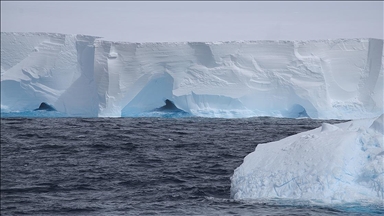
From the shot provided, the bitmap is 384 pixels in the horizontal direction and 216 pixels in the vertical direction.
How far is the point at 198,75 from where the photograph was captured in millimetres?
16438

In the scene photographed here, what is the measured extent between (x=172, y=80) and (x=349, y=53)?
5175mm

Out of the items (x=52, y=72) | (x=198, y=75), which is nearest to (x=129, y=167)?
(x=198, y=75)

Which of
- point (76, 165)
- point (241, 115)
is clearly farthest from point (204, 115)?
point (76, 165)

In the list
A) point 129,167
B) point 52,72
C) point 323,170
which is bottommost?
point 129,167

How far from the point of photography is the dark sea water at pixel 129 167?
6.27 m

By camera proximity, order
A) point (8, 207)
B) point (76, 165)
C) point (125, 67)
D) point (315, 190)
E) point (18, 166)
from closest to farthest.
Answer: point (8, 207) < point (315, 190) < point (18, 166) < point (76, 165) < point (125, 67)

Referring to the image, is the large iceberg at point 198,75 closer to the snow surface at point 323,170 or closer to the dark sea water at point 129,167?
the dark sea water at point 129,167

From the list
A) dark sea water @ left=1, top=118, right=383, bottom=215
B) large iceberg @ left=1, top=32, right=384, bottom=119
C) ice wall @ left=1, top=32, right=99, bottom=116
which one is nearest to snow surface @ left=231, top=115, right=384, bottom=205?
dark sea water @ left=1, top=118, right=383, bottom=215

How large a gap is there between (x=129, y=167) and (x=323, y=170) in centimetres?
344

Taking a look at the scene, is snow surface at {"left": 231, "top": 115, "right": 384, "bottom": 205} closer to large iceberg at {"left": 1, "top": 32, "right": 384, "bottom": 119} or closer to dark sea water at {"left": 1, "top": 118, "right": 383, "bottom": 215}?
dark sea water at {"left": 1, "top": 118, "right": 383, "bottom": 215}

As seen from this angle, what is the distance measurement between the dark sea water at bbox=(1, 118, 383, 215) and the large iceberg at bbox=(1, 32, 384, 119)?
53.9 inches

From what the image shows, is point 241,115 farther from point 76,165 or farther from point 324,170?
point 324,170

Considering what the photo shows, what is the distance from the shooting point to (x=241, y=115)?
16.7 metres

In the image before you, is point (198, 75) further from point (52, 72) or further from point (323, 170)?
point (323, 170)
